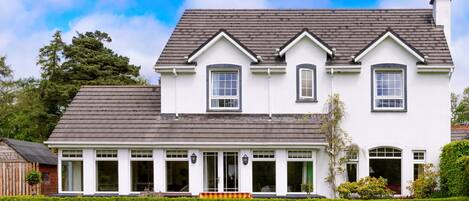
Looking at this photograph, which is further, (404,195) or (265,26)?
(265,26)

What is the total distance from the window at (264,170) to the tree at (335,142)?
87.6 inches

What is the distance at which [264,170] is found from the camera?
2583 centimetres

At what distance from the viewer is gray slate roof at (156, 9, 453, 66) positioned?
2769 centimetres

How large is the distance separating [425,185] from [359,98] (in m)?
4.31

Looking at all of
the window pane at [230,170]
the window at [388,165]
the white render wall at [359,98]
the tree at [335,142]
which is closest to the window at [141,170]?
the white render wall at [359,98]

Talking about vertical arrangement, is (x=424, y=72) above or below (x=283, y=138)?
above

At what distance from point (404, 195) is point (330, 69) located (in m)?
5.80

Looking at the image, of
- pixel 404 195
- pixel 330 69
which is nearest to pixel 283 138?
pixel 330 69

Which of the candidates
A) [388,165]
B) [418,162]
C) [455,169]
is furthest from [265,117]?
[455,169]

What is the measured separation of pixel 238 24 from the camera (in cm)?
2945

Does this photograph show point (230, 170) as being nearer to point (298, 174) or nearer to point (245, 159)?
point (245, 159)

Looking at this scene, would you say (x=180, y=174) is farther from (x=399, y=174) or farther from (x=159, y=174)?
(x=399, y=174)

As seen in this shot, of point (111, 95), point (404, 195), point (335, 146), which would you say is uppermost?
point (111, 95)

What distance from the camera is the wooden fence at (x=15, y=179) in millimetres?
31266
